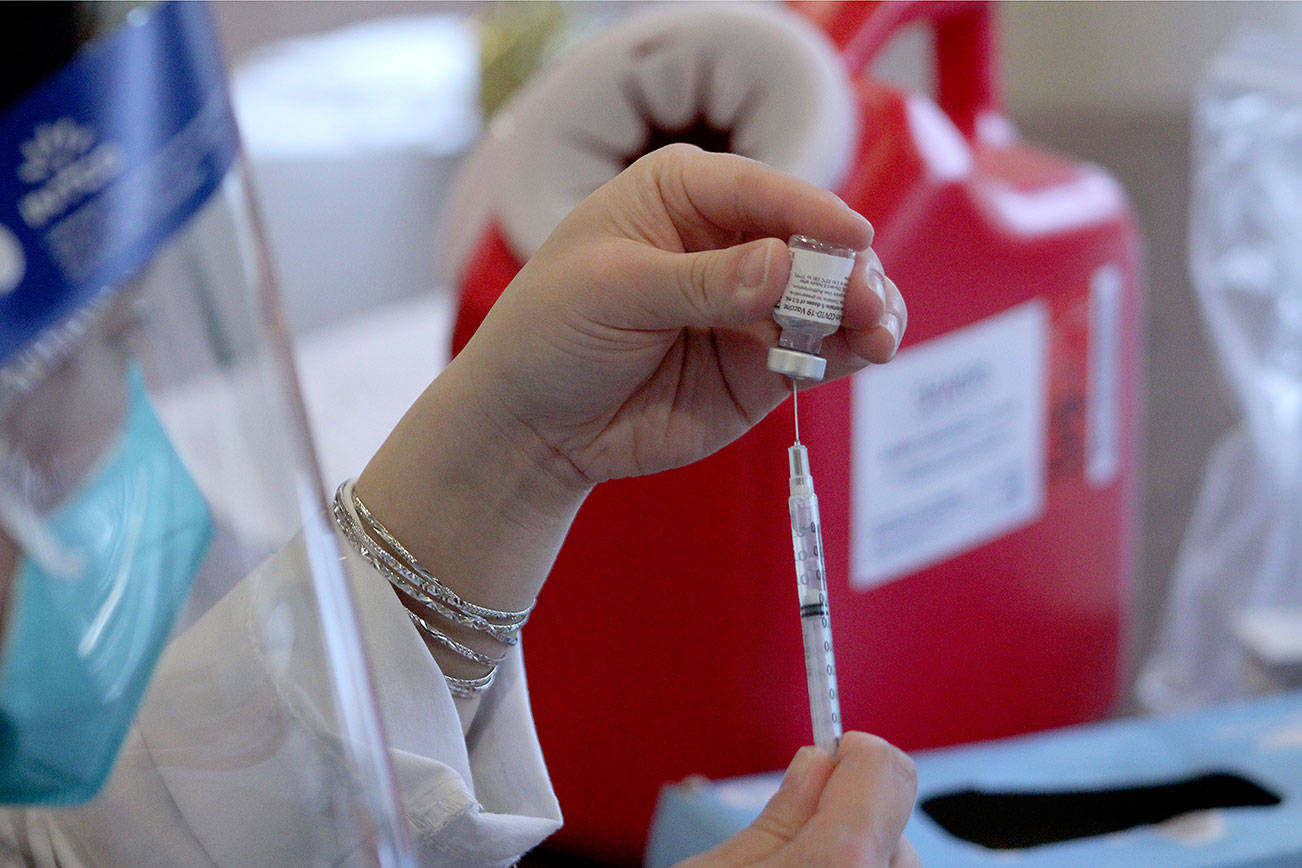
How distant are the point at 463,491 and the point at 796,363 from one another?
0.48ft

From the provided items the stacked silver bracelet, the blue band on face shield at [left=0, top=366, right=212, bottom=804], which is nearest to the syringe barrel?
the stacked silver bracelet

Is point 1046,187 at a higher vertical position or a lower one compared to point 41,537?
lower

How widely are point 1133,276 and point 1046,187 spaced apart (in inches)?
4.2

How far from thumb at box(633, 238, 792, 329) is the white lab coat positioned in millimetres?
148

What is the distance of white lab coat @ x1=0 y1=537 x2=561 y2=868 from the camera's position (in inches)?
12.6

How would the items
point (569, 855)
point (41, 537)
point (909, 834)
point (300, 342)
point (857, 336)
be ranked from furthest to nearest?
point (300, 342), point (569, 855), point (909, 834), point (857, 336), point (41, 537)

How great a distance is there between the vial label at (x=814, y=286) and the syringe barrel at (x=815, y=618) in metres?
0.10

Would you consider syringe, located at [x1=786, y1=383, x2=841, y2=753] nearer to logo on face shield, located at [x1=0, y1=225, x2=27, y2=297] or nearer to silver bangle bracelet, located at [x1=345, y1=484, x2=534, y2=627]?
silver bangle bracelet, located at [x1=345, y1=484, x2=534, y2=627]

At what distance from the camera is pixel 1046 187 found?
77 centimetres

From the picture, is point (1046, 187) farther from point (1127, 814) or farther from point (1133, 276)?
point (1127, 814)

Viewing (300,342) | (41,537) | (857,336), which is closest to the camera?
(41,537)

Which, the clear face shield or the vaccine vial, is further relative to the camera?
the vaccine vial

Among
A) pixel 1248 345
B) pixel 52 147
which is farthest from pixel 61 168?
pixel 1248 345

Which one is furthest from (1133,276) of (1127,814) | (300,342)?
(300,342)
